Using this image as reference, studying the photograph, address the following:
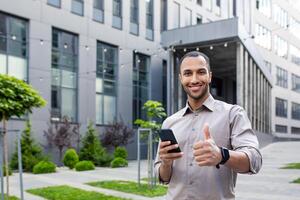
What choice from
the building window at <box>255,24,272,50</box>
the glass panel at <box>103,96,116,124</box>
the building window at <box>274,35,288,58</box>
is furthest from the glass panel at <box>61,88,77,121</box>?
the building window at <box>274,35,288,58</box>

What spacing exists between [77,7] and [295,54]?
44.4m

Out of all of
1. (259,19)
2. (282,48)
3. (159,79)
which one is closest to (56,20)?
(159,79)

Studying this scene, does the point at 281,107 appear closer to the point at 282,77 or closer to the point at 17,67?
the point at 282,77

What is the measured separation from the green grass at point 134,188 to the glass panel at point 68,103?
9.97 meters

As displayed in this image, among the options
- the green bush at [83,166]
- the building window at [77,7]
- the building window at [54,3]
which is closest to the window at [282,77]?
the building window at [77,7]

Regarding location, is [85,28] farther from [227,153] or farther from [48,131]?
[227,153]

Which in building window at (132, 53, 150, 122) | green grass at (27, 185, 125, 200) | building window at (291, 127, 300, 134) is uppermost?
building window at (132, 53, 150, 122)

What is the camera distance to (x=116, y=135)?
24750 millimetres

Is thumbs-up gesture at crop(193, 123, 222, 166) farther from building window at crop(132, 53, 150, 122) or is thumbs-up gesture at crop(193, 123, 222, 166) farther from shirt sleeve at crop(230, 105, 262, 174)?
building window at crop(132, 53, 150, 122)

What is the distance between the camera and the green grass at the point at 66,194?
10742mm

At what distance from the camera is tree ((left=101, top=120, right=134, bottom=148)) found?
24.6 metres

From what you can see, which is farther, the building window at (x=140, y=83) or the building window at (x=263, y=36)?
the building window at (x=263, y=36)

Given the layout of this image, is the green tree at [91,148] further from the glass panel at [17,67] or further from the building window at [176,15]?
the building window at [176,15]

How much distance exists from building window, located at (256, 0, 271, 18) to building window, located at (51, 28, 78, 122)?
1191 inches
